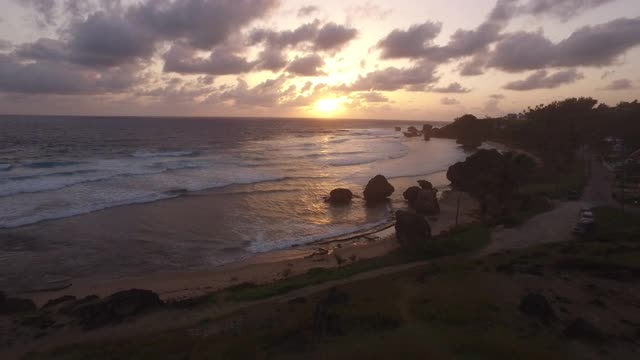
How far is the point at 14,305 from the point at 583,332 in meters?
21.6

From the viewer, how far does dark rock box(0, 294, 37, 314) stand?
18.9 meters

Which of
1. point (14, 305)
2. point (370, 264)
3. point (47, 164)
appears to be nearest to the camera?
point (14, 305)

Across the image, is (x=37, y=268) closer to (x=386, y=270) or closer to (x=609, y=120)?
(x=386, y=270)

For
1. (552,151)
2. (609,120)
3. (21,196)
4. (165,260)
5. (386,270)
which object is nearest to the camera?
(386,270)

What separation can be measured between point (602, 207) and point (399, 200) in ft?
54.8

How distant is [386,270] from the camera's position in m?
22.3

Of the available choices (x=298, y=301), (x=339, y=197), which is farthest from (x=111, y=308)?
(x=339, y=197)

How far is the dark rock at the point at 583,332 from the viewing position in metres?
14.3

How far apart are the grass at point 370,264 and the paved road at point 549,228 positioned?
850mm

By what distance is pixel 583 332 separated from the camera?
14.4 meters

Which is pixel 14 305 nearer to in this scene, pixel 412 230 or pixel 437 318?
pixel 437 318

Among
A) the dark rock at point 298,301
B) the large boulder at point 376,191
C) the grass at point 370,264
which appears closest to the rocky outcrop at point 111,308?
the grass at point 370,264

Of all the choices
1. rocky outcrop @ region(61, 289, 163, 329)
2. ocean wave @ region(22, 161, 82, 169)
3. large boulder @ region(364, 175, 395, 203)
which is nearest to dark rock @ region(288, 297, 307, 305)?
rocky outcrop @ region(61, 289, 163, 329)

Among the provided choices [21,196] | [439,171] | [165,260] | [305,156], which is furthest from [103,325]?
[305,156]
